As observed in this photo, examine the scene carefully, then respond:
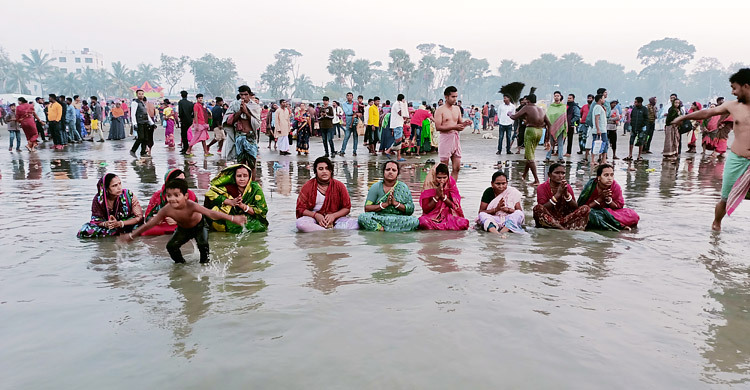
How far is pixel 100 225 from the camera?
5945 mm

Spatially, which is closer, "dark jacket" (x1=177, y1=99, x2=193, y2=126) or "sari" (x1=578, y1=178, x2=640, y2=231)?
"sari" (x1=578, y1=178, x2=640, y2=231)

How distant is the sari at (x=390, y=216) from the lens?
247 inches

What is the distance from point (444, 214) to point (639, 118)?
10377 mm

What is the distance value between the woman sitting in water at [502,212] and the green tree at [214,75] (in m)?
87.4

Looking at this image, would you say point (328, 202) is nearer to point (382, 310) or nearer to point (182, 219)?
point (182, 219)

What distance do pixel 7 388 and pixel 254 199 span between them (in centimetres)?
377

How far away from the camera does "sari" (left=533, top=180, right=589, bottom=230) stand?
243 inches

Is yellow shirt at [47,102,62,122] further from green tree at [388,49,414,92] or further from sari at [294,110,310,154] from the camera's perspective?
green tree at [388,49,414,92]

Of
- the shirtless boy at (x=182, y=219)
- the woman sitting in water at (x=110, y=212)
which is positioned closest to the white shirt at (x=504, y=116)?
the woman sitting in water at (x=110, y=212)

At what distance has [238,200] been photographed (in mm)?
6242

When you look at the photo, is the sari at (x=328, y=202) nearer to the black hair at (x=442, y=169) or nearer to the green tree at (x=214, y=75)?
the black hair at (x=442, y=169)

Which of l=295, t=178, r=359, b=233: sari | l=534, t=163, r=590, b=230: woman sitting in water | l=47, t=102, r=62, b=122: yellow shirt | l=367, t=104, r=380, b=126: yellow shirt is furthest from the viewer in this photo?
l=47, t=102, r=62, b=122: yellow shirt

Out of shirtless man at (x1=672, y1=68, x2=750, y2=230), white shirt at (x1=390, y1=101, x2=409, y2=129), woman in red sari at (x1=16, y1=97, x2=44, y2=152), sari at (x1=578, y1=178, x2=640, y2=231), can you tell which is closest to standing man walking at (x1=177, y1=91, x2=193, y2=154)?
woman in red sari at (x1=16, y1=97, x2=44, y2=152)

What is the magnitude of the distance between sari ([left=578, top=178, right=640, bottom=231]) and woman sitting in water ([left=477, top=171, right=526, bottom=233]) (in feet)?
2.76
